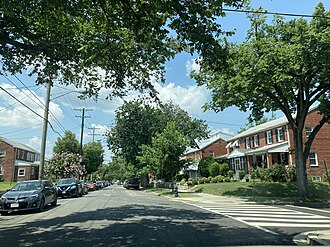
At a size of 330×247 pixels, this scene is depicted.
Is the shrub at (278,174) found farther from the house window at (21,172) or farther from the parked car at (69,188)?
the house window at (21,172)

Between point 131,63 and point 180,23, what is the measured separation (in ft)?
13.0

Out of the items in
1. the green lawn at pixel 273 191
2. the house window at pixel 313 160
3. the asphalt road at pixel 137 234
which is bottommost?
the asphalt road at pixel 137 234

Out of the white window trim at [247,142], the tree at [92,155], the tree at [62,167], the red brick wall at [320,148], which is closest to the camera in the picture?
the red brick wall at [320,148]

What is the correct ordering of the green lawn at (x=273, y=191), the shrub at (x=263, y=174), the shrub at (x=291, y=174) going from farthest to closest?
the shrub at (x=263, y=174) → the shrub at (x=291, y=174) → the green lawn at (x=273, y=191)

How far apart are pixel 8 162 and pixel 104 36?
5290 centimetres

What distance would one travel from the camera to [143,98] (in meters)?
12.2

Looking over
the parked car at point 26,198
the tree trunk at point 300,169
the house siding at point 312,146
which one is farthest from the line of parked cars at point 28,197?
the house siding at point 312,146

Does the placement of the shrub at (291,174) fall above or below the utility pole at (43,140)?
below

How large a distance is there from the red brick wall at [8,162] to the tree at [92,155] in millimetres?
19584

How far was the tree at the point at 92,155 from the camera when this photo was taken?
242 feet

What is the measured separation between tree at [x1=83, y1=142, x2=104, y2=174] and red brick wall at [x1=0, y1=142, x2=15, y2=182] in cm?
1958

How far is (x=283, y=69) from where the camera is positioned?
716 inches

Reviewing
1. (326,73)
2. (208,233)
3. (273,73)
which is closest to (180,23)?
(208,233)

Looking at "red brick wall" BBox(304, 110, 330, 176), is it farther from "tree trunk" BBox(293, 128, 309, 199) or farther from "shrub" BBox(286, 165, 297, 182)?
"tree trunk" BBox(293, 128, 309, 199)
